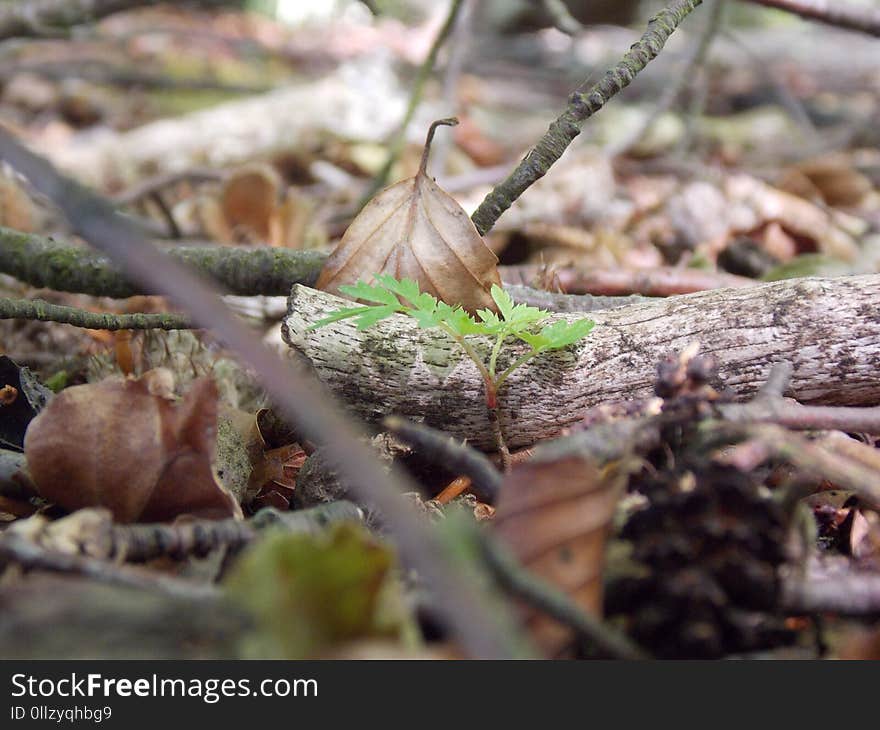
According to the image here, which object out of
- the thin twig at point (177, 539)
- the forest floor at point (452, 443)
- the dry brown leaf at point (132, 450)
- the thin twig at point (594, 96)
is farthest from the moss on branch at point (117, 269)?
the thin twig at point (177, 539)

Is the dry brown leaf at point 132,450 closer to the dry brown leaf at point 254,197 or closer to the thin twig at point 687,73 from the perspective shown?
the dry brown leaf at point 254,197

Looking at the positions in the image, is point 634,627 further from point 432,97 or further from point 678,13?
point 432,97

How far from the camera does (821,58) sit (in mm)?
8367

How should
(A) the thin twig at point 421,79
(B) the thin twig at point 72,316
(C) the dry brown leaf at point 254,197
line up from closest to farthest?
(B) the thin twig at point 72,316 < (A) the thin twig at point 421,79 < (C) the dry brown leaf at point 254,197

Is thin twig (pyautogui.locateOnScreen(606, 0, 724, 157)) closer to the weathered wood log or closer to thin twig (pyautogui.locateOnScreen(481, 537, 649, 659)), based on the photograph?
the weathered wood log

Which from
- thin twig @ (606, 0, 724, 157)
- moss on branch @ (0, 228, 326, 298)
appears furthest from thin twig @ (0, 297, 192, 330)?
thin twig @ (606, 0, 724, 157)

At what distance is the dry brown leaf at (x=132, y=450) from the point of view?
54.3 inches

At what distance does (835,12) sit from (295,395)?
10.2ft

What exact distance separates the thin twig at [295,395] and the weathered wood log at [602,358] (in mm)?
818

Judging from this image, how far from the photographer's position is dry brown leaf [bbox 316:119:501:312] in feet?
6.34

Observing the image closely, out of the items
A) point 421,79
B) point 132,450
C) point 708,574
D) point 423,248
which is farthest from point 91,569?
point 421,79

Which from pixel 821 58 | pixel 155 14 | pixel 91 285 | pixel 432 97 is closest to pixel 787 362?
pixel 91 285

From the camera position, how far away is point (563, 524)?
3.57 feet
